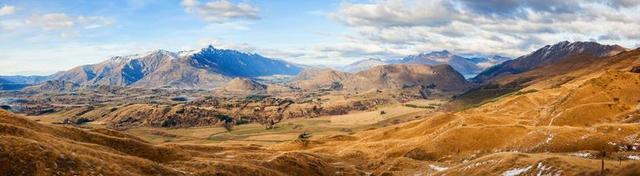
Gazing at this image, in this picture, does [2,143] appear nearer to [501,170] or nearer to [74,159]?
[74,159]

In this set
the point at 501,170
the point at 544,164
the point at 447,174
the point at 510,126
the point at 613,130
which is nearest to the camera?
the point at 544,164

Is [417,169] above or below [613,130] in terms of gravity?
below

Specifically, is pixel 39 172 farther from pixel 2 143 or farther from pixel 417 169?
pixel 417 169

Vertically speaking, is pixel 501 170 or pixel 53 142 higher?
pixel 53 142

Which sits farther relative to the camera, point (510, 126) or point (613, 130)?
point (510, 126)

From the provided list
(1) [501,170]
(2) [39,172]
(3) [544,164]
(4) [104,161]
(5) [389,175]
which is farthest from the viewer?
(5) [389,175]

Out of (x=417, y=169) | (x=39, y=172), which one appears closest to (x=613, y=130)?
(x=417, y=169)

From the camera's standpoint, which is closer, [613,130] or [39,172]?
[39,172]

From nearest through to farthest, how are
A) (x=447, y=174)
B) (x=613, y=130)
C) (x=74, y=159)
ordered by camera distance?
1. (x=74, y=159)
2. (x=447, y=174)
3. (x=613, y=130)

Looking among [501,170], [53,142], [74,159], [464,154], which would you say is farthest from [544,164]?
[53,142]
